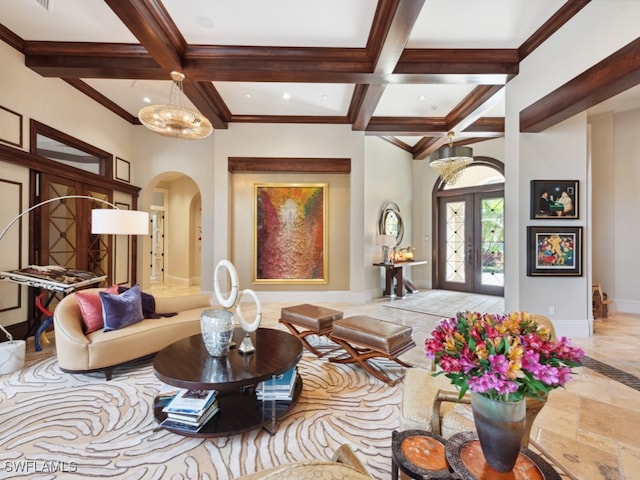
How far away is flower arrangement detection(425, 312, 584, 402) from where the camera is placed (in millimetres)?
882

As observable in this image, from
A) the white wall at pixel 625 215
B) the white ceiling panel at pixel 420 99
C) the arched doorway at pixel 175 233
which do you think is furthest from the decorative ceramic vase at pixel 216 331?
the arched doorway at pixel 175 233

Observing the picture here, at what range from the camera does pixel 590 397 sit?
8.34ft

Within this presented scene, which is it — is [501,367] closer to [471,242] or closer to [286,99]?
[286,99]

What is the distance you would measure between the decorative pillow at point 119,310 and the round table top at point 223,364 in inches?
34.1

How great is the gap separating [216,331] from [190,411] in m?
0.52

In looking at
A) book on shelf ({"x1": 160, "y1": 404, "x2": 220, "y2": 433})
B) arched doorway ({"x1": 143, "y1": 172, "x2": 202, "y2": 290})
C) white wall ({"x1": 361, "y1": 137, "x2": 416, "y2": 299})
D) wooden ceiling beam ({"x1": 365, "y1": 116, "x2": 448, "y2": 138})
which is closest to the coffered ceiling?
wooden ceiling beam ({"x1": 365, "y1": 116, "x2": 448, "y2": 138})

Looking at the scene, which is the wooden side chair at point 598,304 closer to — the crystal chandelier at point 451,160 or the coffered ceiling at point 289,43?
the crystal chandelier at point 451,160

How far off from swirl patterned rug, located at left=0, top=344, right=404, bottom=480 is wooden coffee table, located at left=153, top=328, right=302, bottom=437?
10 cm

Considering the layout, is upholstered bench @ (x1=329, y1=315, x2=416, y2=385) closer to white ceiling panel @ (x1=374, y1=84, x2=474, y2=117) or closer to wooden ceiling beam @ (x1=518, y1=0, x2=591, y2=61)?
wooden ceiling beam @ (x1=518, y1=0, x2=591, y2=61)

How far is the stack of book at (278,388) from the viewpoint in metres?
2.09

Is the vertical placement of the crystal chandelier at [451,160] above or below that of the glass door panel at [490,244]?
above

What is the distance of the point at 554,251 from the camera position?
3812 mm

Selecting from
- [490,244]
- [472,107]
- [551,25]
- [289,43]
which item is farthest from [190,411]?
[490,244]

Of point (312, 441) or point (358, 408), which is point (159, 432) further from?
point (358, 408)
